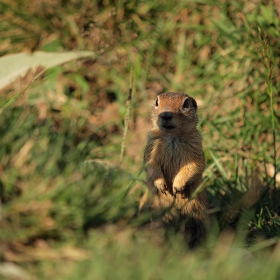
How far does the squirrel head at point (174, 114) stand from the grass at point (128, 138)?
28 cm

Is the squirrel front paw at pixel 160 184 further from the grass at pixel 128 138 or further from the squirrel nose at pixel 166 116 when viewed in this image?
the squirrel nose at pixel 166 116

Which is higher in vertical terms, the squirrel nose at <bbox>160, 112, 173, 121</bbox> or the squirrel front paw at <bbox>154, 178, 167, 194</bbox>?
the squirrel nose at <bbox>160, 112, 173, 121</bbox>

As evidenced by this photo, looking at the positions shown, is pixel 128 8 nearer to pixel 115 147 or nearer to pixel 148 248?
pixel 115 147

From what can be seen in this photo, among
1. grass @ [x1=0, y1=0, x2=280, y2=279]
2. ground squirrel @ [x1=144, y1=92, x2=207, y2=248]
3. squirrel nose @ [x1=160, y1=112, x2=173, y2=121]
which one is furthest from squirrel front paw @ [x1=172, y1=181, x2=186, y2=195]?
squirrel nose @ [x1=160, y1=112, x2=173, y2=121]

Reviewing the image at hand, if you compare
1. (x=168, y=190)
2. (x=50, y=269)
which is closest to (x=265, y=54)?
(x=168, y=190)

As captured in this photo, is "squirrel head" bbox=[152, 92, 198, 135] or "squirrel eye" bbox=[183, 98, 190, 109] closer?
"squirrel head" bbox=[152, 92, 198, 135]

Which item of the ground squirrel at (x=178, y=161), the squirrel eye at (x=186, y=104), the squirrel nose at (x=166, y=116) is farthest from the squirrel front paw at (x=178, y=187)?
the squirrel eye at (x=186, y=104)

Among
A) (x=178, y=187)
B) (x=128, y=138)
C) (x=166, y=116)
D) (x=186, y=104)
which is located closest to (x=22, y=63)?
(x=166, y=116)

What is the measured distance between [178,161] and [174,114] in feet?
1.17

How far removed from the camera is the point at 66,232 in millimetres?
2793

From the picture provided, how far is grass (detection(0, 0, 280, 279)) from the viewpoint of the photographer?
107 inches

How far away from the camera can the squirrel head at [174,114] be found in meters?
4.28

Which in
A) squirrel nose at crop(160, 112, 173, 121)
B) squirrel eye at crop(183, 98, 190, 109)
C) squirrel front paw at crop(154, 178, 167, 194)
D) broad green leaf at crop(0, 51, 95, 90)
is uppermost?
broad green leaf at crop(0, 51, 95, 90)

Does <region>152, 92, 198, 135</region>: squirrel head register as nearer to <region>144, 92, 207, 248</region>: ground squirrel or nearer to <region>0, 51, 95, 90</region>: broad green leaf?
<region>144, 92, 207, 248</region>: ground squirrel
